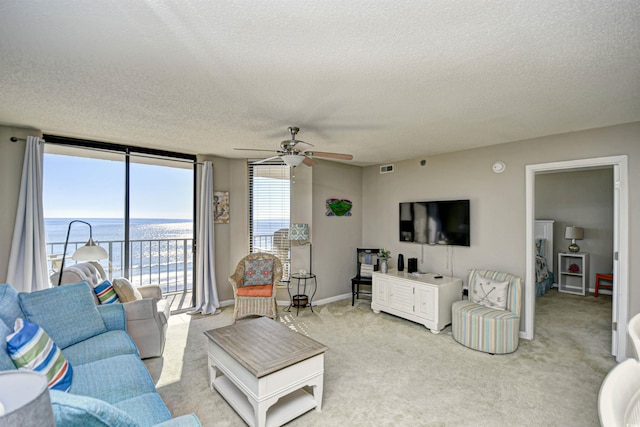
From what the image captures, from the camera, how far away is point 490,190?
4.22 meters

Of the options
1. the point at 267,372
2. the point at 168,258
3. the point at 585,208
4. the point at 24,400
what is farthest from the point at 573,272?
the point at 24,400

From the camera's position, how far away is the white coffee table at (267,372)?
2.15m

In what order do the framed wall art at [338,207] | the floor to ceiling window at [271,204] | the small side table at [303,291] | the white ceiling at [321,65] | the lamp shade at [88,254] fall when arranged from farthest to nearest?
the framed wall art at [338,207] < the floor to ceiling window at [271,204] < the small side table at [303,291] < the lamp shade at [88,254] < the white ceiling at [321,65]

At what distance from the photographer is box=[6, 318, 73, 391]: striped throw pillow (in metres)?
1.67

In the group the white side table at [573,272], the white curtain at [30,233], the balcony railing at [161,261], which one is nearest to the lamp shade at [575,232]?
the white side table at [573,272]

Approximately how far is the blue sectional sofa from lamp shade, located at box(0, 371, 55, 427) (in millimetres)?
353

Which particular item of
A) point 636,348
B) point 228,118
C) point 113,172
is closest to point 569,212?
point 636,348

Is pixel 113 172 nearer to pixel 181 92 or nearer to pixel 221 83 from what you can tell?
pixel 181 92

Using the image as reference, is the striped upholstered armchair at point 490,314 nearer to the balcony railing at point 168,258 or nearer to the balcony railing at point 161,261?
the balcony railing at point 168,258

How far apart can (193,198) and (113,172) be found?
3.71 ft

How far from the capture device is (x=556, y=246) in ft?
21.1

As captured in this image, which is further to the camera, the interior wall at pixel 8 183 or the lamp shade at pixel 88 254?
the interior wall at pixel 8 183

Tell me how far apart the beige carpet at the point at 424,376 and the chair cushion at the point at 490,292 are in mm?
529

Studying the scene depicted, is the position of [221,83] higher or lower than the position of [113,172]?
higher
